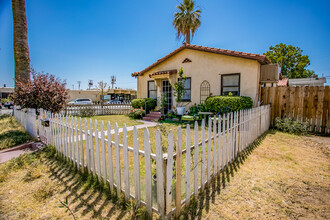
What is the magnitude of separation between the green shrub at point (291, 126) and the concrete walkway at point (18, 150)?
32.6 ft

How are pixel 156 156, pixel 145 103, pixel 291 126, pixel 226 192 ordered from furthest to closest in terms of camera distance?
1. pixel 145 103
2. pixel 291 126
3. pixel 226 192
4. pixel 156 156

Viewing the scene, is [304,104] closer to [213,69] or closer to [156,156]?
[213,69]

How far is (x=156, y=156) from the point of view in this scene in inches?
75.4

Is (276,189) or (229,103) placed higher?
(229,103)

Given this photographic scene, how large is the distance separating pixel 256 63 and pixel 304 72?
33.8 m

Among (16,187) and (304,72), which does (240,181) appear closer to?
(16,187)

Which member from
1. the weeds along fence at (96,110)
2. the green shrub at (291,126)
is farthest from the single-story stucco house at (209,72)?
the weeds along fence at (96,110)

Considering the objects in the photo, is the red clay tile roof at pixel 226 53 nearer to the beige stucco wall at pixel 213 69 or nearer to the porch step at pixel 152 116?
the beige stucco wall at pixel 213 69

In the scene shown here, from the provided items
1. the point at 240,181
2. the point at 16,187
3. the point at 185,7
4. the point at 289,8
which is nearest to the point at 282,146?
the point at 240,181

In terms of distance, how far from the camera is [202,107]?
9.34 m

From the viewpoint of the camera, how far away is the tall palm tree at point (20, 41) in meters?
7.57

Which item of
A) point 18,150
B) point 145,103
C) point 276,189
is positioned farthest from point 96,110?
point 276,189

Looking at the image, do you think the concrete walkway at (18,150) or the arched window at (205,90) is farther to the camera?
the arched window at (205,90)

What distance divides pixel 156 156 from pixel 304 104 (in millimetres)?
8788
